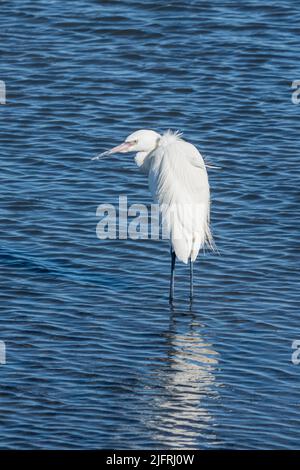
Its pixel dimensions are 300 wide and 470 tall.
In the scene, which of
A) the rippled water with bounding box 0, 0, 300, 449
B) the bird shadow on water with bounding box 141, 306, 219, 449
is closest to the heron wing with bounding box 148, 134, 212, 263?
the rippled water with bounding box 0, 0, 300, 449

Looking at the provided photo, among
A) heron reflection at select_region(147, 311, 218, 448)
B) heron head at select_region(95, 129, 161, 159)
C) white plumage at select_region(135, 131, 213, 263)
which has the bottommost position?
heron reflection at select_region(147, 311, 218, 448)

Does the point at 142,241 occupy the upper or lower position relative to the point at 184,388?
upper

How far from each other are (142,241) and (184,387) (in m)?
3.23

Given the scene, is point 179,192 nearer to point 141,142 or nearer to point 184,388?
point 141,142

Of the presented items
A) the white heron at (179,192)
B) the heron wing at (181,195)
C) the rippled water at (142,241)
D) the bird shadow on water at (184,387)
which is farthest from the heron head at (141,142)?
the bird shadow on water at (184,387)

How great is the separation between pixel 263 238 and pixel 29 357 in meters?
3.40

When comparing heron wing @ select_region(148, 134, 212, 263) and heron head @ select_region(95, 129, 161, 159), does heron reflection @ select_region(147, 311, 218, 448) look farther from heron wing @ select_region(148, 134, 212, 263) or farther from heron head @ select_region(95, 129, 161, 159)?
heron head @ select_region(95, 129, 161, 159)

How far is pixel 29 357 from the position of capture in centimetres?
937

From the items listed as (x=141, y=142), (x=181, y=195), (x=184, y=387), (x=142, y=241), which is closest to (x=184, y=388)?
(x=184, y=387)

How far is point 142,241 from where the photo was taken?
12000 mm

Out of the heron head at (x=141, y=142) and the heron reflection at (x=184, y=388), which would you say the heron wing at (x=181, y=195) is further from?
the heron reflection at (x=184, y=388)

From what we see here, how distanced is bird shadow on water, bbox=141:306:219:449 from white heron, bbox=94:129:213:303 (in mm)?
600

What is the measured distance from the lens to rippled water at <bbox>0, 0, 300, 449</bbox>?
8.58 meters
